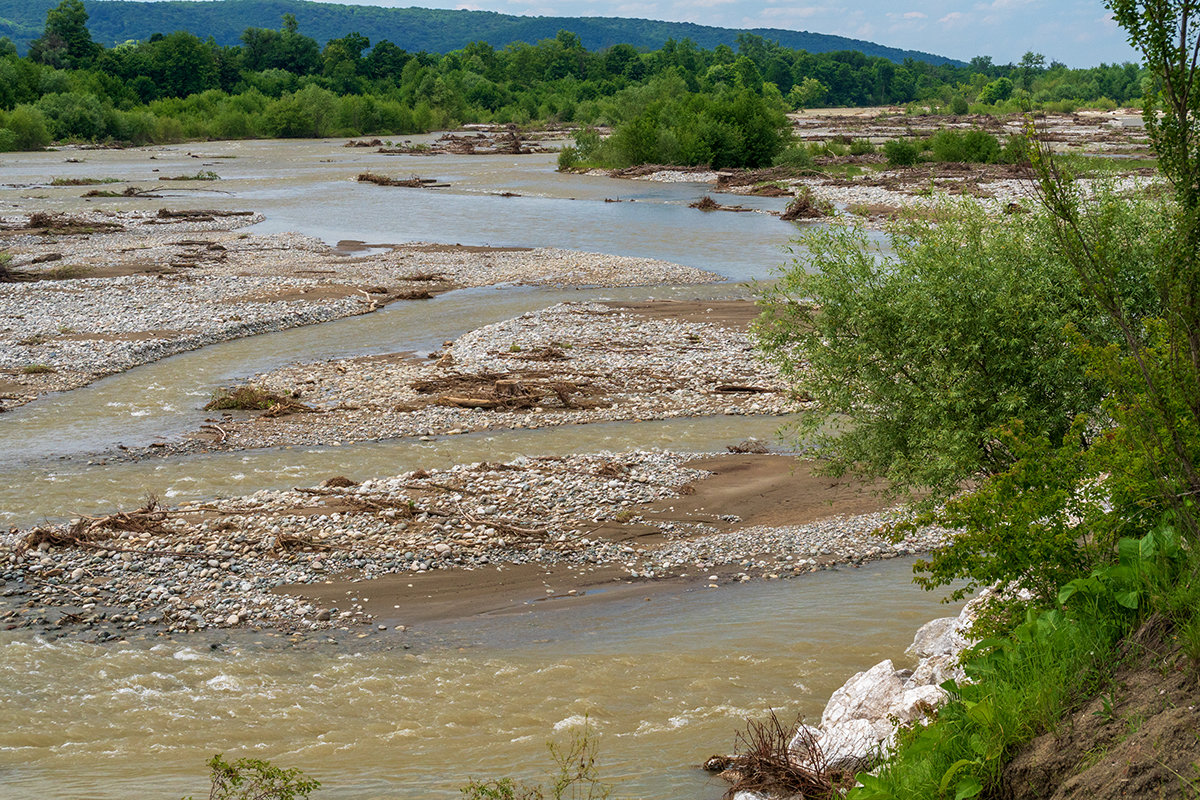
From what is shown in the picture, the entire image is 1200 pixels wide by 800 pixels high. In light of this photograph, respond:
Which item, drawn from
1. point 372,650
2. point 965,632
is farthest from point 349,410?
point 965,632

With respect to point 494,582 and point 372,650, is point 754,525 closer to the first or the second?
point 494,582

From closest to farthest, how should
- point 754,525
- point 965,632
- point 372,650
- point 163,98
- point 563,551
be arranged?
point 965,632, point 372,650, point 563,551, point 754,525, point 163,98

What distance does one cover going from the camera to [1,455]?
17281 mm

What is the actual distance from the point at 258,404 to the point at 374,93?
144 m

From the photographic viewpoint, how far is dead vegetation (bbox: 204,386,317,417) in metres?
19.6

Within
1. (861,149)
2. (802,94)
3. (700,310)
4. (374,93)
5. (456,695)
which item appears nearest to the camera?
(456,695)

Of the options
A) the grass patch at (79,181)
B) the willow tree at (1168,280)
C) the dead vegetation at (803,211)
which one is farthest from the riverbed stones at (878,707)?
the grass patch at (79,181)

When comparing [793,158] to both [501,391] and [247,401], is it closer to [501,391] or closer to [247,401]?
[501,391]

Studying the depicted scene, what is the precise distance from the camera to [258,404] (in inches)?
782

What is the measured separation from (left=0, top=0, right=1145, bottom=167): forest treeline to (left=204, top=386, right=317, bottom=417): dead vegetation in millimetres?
57488

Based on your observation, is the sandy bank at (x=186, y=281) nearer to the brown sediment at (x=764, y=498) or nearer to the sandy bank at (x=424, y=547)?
the sandy bank at (x=424, y=547)

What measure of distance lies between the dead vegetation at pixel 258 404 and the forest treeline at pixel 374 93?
189 feet

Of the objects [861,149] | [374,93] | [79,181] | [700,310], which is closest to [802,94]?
[374,93]

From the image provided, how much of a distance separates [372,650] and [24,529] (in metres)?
6.44
